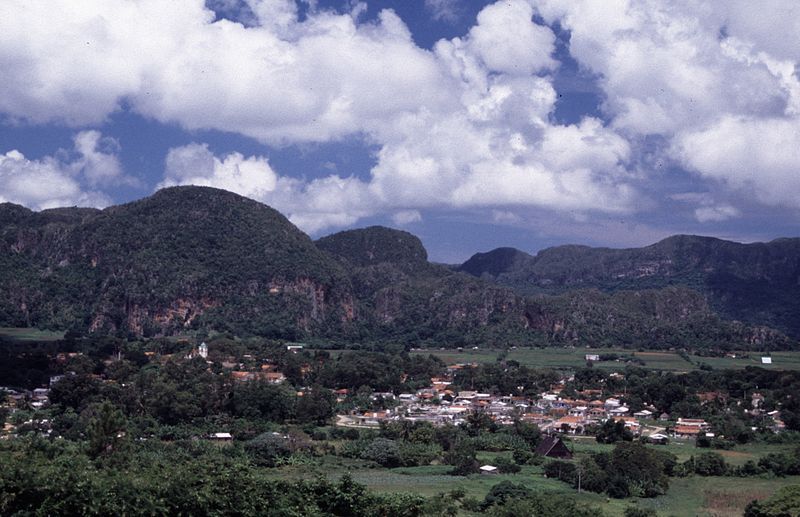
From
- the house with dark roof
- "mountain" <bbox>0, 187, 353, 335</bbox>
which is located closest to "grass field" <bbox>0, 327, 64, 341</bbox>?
"mountain" <bbox>0, 187, 353, 335</bbox>

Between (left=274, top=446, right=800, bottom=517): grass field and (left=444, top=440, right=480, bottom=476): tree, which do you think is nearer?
(left=274, top=446, right=800, bottom=517): grass field

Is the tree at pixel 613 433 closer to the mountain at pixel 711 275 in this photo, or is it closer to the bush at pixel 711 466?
the bush at pixel 711 466

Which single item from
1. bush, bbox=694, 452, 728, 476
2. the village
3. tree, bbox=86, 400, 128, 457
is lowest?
bush, bbox=694, 452, 728, 476

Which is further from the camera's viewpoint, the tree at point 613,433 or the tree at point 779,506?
the tree at point 613,433

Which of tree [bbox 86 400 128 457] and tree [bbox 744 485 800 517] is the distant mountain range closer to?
tree [bbox 86 400 128 457]

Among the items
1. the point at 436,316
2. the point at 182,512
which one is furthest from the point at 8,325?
the point at 182,512

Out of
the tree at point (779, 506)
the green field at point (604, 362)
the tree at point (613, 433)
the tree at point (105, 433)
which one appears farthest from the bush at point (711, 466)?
the green field at point (604, 362)

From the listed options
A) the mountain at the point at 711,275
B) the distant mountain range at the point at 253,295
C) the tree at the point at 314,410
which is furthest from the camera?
the mountain at the point at 711,275
